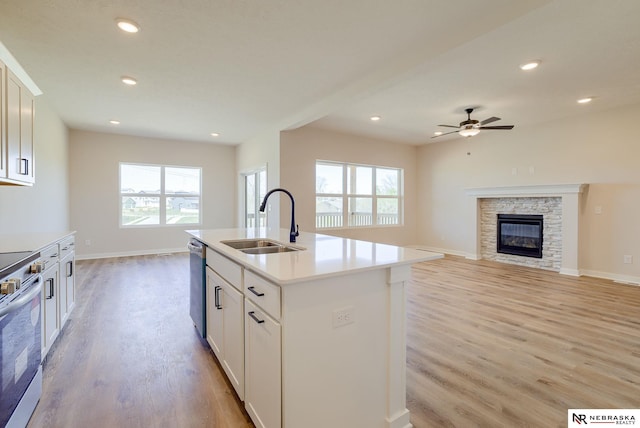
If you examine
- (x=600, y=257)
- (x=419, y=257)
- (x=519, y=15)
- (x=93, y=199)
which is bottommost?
(x=600, y=257)

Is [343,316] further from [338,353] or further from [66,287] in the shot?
[66,287]

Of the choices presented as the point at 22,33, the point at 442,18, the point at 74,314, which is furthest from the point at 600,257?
the point at 22,33

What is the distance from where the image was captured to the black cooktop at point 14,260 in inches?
56.4

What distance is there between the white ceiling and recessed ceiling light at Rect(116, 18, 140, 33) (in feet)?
0.18

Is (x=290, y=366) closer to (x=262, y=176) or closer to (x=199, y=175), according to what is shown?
(x=262, y=176)

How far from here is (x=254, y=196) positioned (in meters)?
7.04

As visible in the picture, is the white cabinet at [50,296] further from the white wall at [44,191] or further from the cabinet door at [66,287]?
the white wall at [44,191]

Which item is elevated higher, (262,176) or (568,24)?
(568,24)

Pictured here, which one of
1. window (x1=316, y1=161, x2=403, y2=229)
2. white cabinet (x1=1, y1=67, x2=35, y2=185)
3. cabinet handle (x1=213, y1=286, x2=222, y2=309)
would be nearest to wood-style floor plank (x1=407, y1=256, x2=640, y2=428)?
cabinet handle (x1=213, y1=286, x2=222, y2=309)

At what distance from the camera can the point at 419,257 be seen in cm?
162

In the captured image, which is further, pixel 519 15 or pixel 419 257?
pixel 519 15

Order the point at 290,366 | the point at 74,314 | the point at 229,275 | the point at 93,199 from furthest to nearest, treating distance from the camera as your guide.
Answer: the point at 93,199, the point at 74,314, the point at 229,275, the point at 290,366

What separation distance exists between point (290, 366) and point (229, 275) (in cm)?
78

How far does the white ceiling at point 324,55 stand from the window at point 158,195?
6.33 ft
